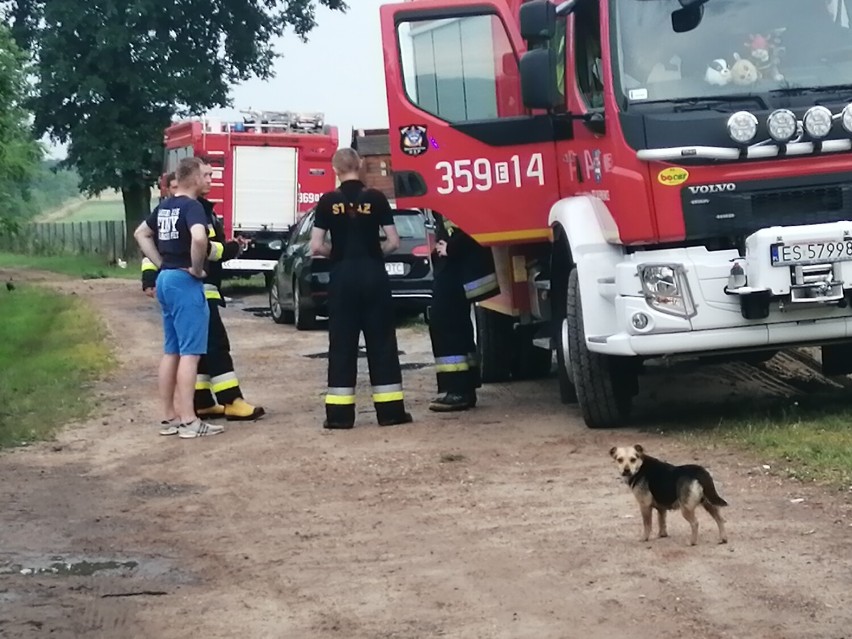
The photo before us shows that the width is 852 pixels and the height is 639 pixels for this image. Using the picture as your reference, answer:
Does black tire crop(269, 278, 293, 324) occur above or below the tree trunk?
below

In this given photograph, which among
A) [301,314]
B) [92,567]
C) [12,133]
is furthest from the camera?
[12,133]

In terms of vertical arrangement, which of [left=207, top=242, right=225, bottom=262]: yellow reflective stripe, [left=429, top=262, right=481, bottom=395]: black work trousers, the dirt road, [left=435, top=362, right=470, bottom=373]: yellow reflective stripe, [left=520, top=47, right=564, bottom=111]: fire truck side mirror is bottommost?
the dirt road

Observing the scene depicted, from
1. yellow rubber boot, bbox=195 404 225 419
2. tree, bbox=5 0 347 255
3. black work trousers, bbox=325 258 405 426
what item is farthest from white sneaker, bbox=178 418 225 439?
tree, bbox=5 0 347 255

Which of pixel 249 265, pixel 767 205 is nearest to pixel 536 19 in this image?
pixel 767 205

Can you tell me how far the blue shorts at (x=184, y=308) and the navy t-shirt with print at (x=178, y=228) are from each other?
87 millimetres

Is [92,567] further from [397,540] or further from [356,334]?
[356,334]

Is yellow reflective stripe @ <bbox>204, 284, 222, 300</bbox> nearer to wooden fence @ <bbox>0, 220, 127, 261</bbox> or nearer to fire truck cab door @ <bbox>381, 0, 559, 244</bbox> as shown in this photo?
fire truck cab door @ <bbox>381, 0, 559, 244</bbox>

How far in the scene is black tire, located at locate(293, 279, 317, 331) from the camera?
20953mm

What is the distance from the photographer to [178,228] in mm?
11781

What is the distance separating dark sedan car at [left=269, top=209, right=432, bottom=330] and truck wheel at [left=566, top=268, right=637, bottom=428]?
852cm

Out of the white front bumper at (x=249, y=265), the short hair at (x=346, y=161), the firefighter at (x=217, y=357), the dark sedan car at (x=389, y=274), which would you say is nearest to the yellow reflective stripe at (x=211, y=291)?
the firefighter at (x=217, y=357)

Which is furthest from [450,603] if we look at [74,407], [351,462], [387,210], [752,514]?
[74,407]

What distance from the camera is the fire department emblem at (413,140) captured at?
11781 mm

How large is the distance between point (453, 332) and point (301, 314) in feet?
28.5
